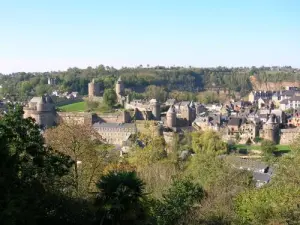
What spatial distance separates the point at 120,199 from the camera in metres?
→ 11.6

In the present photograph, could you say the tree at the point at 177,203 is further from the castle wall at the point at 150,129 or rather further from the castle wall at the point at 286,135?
the castle wall at the point at 286,135

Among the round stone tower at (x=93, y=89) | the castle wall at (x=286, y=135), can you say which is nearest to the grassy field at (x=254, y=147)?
the castle wall at (x=286, y=135)

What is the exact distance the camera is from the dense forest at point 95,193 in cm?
1166

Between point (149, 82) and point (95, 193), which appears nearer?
point (95, 193)

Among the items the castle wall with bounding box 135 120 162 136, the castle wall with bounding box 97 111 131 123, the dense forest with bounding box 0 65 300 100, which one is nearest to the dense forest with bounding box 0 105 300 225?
the castle wall with bounding box 135 120 162 136

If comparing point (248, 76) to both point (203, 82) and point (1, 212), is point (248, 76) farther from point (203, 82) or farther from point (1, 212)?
point (1, 212)

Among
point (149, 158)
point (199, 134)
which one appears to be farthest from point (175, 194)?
point (199, 134)

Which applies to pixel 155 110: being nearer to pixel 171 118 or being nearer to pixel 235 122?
pixel 171 118

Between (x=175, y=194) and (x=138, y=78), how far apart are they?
324 ft

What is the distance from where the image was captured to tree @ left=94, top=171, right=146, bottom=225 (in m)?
11.6

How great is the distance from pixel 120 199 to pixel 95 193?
44.7 inches

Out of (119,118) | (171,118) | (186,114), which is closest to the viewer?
(171,118)

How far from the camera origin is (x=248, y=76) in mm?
128375

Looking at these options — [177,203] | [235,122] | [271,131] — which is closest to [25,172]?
[177,203]
